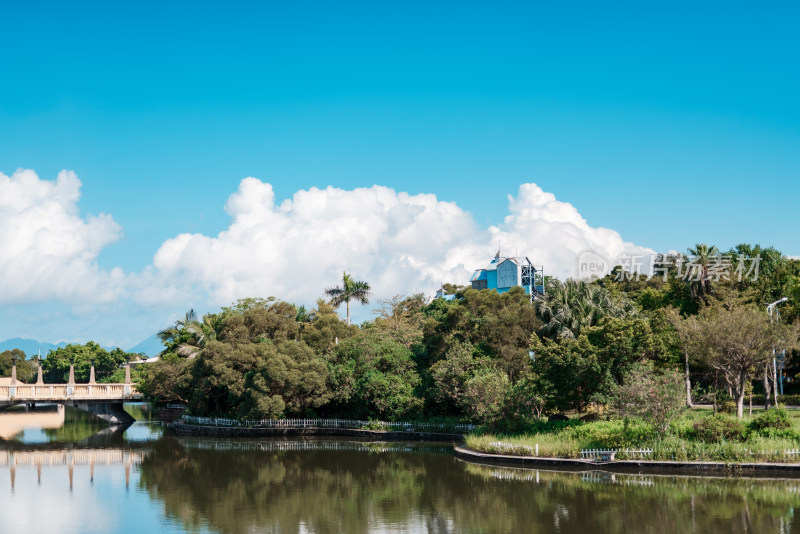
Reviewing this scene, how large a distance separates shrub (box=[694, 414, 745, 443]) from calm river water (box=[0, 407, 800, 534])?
341 centimetres

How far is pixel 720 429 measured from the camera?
32.0 metres

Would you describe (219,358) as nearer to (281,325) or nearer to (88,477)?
(281,325)

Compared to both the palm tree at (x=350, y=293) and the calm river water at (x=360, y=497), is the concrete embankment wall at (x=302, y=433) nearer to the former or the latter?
the calm river water at (x=360, y=497)

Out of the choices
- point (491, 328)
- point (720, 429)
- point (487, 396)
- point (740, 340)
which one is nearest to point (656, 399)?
point (720, 429)

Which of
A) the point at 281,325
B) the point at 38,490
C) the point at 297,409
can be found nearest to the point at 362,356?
the point at 297,409

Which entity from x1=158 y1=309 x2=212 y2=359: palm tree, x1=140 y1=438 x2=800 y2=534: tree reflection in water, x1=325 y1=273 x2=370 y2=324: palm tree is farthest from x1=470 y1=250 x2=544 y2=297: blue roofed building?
x1=140 y1=438 x2=800 y2=534: tree reflection in water

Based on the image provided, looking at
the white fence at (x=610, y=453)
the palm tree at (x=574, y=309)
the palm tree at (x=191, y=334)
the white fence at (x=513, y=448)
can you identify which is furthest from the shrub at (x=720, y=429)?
the palm tree at (x=191, y=334)

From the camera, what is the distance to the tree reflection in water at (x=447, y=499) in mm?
22656

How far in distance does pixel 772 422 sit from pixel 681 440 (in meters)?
4.11

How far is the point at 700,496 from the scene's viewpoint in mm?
26047

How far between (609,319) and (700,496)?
13.4 metres

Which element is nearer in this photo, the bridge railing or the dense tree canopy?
the dense tree canopy

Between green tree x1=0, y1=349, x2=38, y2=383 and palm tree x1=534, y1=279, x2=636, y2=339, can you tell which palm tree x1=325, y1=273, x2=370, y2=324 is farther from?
green tree x1=0, y1=349, x2=38, y2=383

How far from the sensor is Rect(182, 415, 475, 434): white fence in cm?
4544
